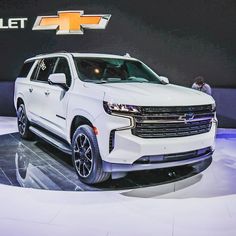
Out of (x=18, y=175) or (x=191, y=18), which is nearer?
(x=18, y=175)

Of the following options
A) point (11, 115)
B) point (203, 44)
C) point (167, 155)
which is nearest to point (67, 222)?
point (167, 155)

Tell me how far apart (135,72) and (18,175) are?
240cm

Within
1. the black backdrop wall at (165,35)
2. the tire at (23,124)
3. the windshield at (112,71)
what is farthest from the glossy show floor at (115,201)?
the black backdrop wall at (165,35)

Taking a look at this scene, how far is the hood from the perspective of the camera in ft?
12.2

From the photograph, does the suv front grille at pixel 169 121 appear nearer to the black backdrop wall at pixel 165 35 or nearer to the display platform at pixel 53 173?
the display platform at pixel 53 173

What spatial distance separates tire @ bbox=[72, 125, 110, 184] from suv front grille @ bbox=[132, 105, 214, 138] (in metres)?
0.57

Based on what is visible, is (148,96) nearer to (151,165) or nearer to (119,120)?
(119,120)

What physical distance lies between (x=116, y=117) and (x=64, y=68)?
183cm

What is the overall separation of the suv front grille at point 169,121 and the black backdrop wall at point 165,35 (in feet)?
17.1

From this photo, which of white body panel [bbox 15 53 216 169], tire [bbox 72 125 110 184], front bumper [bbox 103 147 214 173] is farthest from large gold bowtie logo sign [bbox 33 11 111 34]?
front bumper [bbox 103 147 214 173]

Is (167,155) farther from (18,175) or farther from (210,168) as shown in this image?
→ (18,175)

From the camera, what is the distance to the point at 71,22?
9.77 meters

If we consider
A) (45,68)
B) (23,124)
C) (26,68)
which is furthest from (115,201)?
(26,68)

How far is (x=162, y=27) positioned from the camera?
362 inches
